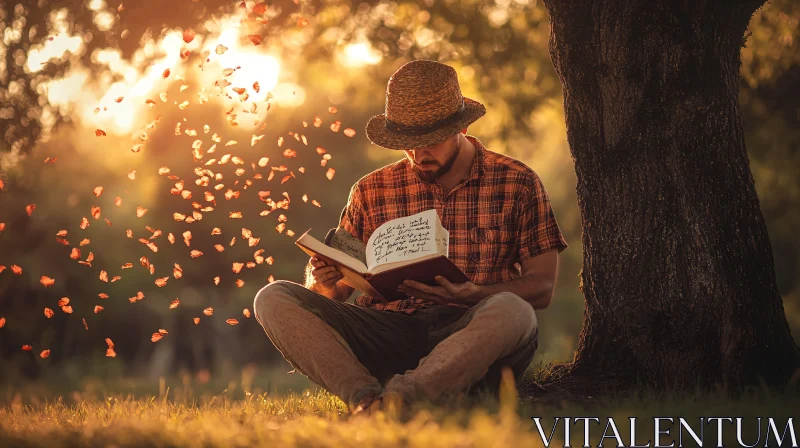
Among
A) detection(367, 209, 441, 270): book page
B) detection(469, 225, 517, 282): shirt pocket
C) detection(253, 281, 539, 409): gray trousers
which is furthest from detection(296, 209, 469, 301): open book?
detection(469, 225, 517, 282): shirt pocket

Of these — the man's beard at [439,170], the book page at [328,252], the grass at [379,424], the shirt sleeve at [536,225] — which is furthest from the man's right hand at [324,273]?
the shirt sleeve at [536,225]

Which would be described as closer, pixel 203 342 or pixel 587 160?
pixel 587 160

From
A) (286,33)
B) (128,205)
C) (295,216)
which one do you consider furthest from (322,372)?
(128,205)

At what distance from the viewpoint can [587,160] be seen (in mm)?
4586

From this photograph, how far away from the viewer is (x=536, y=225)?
4.34 m

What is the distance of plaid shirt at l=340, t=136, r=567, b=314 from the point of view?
4.36 meters

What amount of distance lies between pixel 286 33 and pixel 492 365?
4140 millimetres

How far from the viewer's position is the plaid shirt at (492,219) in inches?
171

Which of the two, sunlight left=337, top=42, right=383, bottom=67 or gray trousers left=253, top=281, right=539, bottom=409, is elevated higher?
sunlight left=337, top=42, right=383, bottom=67

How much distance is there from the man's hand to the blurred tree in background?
5.53ft

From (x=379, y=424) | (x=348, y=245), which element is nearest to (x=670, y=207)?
(x=348, y=245)

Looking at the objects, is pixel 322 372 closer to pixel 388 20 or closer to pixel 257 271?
pixel 388 20

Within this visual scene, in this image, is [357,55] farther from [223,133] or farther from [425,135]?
[223,133]

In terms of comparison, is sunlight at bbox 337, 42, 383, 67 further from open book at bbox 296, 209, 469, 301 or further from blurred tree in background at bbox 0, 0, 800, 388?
open book at bbox 296, 209, 469, 301
